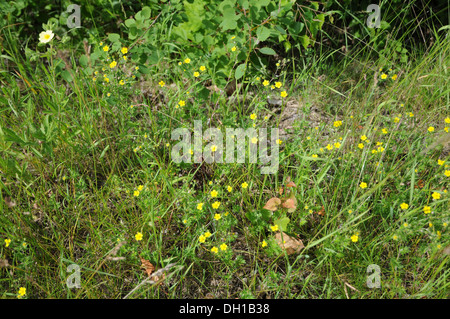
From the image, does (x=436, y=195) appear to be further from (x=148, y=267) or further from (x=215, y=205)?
(x=148, y=267)

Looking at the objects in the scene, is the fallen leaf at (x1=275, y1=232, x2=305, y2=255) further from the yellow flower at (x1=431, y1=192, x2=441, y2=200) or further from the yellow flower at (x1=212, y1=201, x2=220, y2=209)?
the yellow flower at (x1=431, y1=192, x2=441, y2=200)

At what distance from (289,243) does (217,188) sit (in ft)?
1.46

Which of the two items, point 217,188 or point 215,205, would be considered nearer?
point 215,205

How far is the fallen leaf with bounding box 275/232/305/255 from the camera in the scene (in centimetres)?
174

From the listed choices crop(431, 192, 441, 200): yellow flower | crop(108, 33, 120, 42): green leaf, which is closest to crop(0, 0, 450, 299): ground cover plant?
crop(431, 192, 441, 200): yellow flower

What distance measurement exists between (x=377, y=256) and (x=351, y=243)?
0.13 m

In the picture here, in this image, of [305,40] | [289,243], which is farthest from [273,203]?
[305,40]

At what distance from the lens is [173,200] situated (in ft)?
6.02

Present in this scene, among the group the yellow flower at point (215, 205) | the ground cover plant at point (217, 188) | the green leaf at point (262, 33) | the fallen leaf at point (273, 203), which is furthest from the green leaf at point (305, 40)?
the yellow flower at point (215, 205)

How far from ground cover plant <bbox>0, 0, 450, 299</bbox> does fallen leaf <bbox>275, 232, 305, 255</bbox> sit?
0.02 metres

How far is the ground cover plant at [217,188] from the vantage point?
1690 millimetres

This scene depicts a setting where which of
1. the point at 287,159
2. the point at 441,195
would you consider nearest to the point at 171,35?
the point at 287,159

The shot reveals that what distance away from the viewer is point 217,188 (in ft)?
6.09

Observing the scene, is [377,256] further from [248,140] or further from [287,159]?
[248,140]
